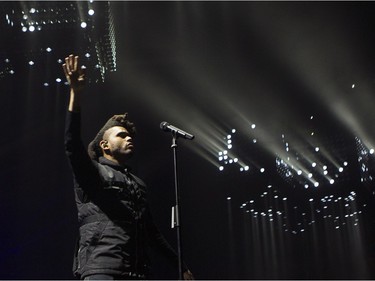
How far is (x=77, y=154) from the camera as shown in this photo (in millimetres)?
1906

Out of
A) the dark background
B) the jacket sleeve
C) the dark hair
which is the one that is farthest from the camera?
the dark background

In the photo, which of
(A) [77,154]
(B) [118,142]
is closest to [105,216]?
(A) [77,154]

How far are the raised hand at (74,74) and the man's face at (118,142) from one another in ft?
1.44

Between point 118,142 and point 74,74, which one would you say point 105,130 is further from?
point 74,74

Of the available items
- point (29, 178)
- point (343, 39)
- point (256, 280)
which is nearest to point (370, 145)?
point (343, 39)

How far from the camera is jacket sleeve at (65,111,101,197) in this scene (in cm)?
190

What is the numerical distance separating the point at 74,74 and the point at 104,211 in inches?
25.4

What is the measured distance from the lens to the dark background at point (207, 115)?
19.7 ft

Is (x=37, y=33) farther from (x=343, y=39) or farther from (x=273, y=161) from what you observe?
(x=273, y=161)

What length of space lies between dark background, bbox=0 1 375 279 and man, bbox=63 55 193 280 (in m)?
3.90

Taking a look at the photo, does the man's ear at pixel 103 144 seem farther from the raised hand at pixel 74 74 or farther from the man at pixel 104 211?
the raised hand at pixel 74 74

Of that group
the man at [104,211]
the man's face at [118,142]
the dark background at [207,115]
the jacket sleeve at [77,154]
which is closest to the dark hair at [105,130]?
the man's face at [118,142]

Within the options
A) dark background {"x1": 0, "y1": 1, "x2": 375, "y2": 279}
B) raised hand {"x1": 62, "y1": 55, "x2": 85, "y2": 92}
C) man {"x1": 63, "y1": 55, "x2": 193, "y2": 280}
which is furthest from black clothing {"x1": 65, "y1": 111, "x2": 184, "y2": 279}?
dark background {"x1": 0, "y1": 1, "x2": 375, "y2": 279}

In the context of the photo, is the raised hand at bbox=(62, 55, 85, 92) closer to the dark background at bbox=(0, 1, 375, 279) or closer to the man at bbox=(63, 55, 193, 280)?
the man at bbox=(63, 55, 193, 280)
